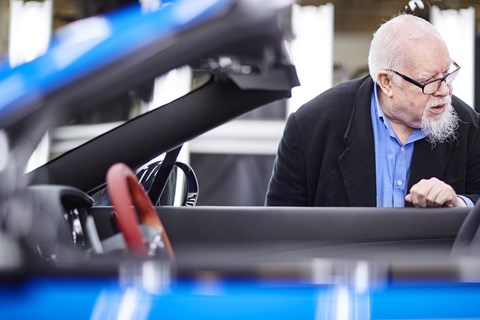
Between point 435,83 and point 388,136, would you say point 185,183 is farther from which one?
point 435,83

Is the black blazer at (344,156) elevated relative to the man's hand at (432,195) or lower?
elevated

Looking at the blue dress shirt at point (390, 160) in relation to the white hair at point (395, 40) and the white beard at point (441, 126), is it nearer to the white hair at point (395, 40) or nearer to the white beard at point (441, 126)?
the white beard at point (441, 126)

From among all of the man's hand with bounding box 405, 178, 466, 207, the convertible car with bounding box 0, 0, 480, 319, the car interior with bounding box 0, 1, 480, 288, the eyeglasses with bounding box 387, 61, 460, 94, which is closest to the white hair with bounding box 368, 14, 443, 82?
the eyeglasses with bounding box 387, 61, 460, 94

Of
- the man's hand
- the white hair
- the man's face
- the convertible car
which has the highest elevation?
the white hair

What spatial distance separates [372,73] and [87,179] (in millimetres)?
1439

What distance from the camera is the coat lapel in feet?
9.80

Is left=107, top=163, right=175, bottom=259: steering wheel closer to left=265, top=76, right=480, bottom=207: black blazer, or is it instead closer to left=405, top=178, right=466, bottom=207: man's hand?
left=405, top=178, right=466, bottom=207: man's hand

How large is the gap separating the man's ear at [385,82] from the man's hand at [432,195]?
21.9 inches

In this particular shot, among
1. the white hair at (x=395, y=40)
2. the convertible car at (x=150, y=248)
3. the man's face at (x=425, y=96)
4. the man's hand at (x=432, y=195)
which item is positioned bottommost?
the convertible car at (x=150, y=248)

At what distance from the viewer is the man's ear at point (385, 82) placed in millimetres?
3115

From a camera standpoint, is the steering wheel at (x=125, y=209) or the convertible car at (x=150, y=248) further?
the steering wheel at (x=125, y=209)

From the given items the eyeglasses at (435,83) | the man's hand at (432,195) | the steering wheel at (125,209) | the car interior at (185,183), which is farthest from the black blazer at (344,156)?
the steering wheel at (125,209)

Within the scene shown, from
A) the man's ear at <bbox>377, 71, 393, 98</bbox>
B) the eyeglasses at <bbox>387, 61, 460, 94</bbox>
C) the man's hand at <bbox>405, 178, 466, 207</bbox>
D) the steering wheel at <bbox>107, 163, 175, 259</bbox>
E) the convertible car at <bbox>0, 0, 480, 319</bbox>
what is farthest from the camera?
the man's ear at <bbox>377, 71, 393, 98</bbox>

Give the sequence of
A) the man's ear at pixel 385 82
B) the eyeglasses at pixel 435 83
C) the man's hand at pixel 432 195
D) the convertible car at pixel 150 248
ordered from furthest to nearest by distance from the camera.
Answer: the man's ear at pixel 385 82 → the eyeglasses at pixel 435 83 → the man's hand at pixel 432 195 → the convertible car at pixel 150 248
